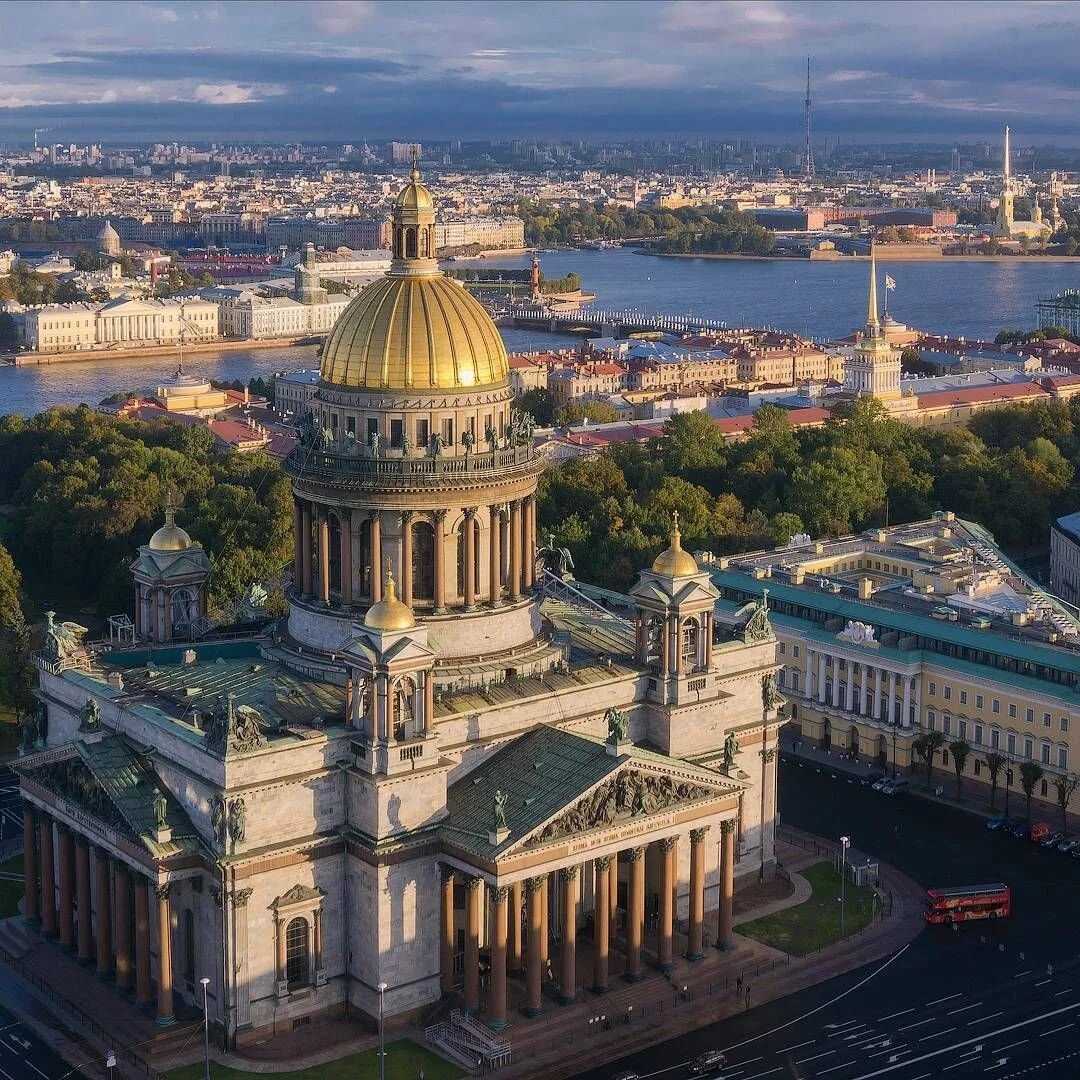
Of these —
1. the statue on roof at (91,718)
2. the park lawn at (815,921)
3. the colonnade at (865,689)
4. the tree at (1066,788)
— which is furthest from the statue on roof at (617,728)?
the colonnade at (865,689)

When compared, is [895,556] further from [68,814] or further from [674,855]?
[68,814]

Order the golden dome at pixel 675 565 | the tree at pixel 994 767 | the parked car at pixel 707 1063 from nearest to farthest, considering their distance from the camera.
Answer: the parked car at pixel 707 1063 → the golden dome at pixel 675 565 → the tree at pixel 994 767

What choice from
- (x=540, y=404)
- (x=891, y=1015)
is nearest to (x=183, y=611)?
(x=891, y=1015)

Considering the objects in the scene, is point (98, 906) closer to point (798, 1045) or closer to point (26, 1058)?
point (26, 1058)

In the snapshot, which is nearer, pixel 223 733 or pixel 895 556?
pixel 223 733

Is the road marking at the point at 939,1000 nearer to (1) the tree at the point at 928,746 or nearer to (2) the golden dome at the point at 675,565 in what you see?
(2) the golden dome at the point at 675,565

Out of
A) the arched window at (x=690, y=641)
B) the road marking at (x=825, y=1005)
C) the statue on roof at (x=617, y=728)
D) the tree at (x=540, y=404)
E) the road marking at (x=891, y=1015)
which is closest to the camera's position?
the road marking at (x=825, y=1005)

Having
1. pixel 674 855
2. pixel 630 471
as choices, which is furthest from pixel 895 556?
pixel 674 855
